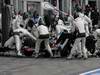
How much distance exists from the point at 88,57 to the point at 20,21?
425cm

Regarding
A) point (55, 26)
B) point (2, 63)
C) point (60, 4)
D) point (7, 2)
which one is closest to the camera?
point (2, 63)

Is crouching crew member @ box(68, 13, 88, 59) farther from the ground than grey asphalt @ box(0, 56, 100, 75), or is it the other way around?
crouching crew member @ box(68, 13, 88, 59)

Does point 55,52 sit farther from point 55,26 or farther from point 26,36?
point 55,26

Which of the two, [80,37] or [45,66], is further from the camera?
[80,37]

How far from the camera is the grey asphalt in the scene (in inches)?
557

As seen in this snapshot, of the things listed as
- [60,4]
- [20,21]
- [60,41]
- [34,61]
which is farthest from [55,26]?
[60,4]

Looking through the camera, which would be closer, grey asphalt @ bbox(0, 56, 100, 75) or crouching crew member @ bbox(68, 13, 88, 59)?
grey asphalt @ bbox(0, 56, 100, 75)

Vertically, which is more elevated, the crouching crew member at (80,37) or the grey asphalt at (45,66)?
the crouching crew member at (80,37)

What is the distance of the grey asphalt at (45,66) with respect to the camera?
1414 centimetres

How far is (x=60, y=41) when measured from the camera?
18812 mm

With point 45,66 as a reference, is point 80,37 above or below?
above

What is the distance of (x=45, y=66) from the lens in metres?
15.7

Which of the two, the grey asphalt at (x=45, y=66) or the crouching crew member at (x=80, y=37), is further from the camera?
the crouching crew member at (x=80, y=37)

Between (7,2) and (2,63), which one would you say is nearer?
(2,63)
